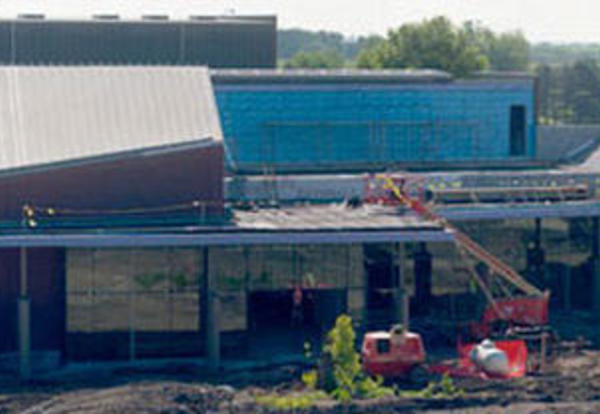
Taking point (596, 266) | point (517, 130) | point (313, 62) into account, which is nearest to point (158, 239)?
point (596, 266)

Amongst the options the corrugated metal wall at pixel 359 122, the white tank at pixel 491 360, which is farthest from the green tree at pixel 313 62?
the white tank at pixel 491 360

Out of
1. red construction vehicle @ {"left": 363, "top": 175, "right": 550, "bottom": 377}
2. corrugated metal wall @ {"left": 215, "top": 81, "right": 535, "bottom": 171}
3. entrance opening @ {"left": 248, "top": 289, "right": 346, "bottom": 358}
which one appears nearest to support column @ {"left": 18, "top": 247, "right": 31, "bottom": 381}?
entrance opening @ {"left": 248, "top": 289, "right": 346, "bottom": 358}

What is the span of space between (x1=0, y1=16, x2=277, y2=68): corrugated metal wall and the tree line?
17350 millimetres

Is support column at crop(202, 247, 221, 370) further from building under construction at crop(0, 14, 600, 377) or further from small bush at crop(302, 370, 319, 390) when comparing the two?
small bush at crop(302, 370, 319, 390)

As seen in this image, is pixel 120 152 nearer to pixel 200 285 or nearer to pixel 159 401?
pixel 200 285

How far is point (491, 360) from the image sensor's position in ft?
147

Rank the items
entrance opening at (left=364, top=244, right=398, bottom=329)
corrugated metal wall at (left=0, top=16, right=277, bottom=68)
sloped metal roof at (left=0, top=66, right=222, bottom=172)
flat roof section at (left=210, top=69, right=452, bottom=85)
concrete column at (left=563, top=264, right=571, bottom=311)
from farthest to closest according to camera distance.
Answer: corrugated metal wall at (left=0, top=16, right=277, bottom=68) < flat roof section at (left=210, top=69, right=452, bottom=85) < concrete column at (left=563, top=264, right=571, bottom=311) < entrance opening at (left=364, top=244, right=398, bottom=329) < sloped metal roof at (left=0, top=66, right=222, bottom=172)

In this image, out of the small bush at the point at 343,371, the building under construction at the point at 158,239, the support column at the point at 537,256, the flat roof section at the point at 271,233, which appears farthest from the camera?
the support column at the point at 537,256

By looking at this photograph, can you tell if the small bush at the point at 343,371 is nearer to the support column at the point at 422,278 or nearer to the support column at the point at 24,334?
the support column at the point at 24,334

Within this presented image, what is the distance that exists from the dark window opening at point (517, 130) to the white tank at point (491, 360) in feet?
84.9

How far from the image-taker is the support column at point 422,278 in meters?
54.1

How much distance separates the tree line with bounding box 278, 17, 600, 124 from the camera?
9569 centimetres

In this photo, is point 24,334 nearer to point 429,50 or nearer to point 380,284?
point 380,284

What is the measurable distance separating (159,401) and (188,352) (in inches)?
316
